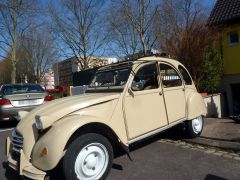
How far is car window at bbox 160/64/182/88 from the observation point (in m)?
5.80

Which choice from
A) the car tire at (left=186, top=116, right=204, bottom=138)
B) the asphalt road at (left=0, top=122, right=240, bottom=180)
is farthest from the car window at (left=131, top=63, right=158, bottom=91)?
the car tire at (left=186, top=116, right=204, bottom=138)

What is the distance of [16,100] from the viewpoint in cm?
920

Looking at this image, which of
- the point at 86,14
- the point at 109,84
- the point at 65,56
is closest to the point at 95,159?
the point at 109,84

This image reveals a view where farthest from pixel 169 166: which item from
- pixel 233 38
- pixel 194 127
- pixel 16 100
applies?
pixel 233 38

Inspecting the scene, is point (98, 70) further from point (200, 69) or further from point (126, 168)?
point (200, 69)

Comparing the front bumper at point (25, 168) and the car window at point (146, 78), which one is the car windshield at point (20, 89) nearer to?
the car window at point (146, 78)

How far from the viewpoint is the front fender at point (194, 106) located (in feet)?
19.9

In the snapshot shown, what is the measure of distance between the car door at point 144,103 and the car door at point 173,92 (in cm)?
19

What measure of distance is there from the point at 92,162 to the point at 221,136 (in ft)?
11.8

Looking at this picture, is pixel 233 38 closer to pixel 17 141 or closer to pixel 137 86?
pixel 137 86

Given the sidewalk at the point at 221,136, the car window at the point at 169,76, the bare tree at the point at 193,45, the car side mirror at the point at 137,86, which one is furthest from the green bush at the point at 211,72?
the car side mirror at the point at 137,86

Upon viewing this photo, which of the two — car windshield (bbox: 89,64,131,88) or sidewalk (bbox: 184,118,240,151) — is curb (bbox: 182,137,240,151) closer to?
sidewalk (bbox: 184,118,240,151)

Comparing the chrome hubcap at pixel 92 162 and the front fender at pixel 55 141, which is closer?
the front fender at pixel 55 141

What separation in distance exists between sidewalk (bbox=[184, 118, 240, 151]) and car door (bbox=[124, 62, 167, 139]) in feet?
4.07
